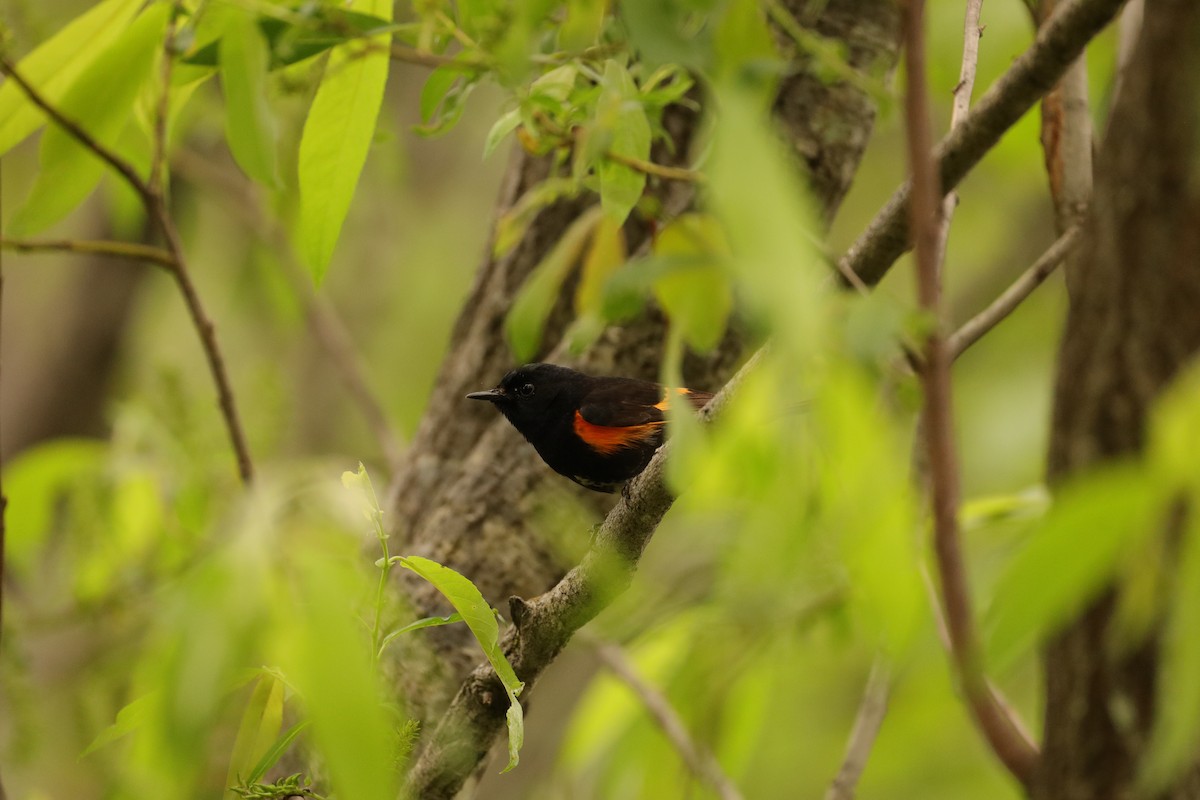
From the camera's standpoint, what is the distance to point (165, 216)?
7.83ft

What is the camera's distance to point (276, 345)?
7953 millimetres

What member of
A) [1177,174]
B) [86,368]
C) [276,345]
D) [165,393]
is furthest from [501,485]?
[276,345]

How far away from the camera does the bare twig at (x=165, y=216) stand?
1812mm

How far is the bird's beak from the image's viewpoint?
311cm

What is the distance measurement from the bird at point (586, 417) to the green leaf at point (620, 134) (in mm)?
1317

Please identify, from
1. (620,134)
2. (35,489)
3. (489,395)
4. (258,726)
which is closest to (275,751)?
(258,726)

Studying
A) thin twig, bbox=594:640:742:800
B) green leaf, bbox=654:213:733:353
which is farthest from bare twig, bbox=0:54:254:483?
thin twig, bbox=594:640:742:800

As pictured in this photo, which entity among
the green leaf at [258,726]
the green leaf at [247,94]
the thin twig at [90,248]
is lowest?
the green leaf at [258,726]

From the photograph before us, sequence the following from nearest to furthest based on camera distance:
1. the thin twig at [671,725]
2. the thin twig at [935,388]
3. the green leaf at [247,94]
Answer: the thin twig at [935,388] < the green leaf at [247,94] < the thin twig at [671,725]

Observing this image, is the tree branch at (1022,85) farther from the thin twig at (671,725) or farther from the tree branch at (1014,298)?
the thin twig at (671,725)

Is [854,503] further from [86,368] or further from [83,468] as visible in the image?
[86,368]

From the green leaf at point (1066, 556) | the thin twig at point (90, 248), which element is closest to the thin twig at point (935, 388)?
the green leaf at point (1066, 556)

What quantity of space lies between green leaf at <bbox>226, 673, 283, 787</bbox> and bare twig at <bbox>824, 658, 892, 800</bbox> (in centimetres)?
→ 114

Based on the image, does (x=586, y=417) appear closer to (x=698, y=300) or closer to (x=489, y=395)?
(x=489, y=395)
